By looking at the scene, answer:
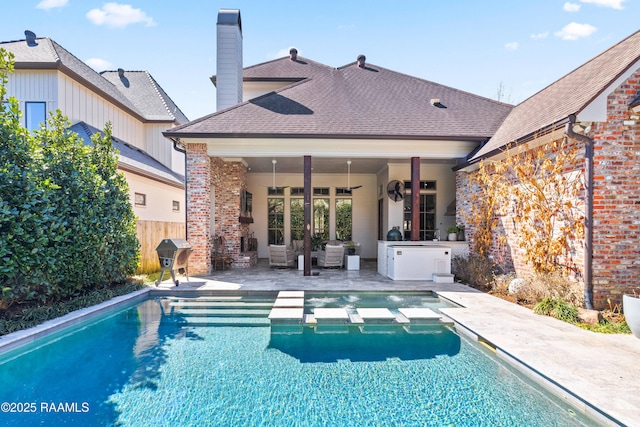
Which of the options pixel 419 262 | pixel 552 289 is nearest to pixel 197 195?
pixel 419 262

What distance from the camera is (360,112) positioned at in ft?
31.7

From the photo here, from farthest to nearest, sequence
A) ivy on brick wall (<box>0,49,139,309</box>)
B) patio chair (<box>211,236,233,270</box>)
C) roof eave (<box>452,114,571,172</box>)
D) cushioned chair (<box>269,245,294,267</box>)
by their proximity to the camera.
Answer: patio chair (<box>211,236,233,270</box>)
cushioned chair (<box>269,245,294,267</box>)
roof eave (<box>452,114,571,172</box>)
ivy on brick wall (<box>0,49,139,309</box>)

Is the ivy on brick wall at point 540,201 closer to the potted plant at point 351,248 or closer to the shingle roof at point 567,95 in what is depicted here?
the shingle roof at point 567,95

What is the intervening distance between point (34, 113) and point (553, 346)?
566 inches

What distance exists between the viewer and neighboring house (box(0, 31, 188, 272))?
10133mm

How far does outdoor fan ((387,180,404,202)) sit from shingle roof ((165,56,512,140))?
266 centimetres

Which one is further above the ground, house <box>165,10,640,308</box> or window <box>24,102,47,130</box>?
window <box>24,102,47,130</box>

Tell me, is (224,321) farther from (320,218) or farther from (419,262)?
(320,218)

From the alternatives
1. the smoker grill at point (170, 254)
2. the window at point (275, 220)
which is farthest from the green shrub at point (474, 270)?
the window at point (275, 220)


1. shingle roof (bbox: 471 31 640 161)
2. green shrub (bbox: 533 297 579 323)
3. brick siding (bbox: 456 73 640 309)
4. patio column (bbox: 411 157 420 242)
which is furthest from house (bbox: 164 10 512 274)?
green shrub (bbox: 533 297 579 323)

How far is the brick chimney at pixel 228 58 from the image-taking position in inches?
428

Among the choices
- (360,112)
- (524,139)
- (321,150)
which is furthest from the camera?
(360,112)

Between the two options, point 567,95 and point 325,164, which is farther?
point 325,164

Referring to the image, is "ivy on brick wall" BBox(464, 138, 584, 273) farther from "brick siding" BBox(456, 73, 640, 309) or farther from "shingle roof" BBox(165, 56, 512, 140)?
"shingle roof" BBox(165, 56, 512, 140)
